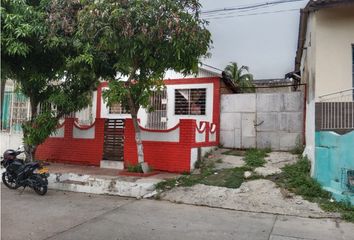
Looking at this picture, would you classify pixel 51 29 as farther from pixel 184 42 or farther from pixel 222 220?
pixel 222 220

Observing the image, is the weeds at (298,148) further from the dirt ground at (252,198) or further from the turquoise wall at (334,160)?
the turquoise wall at (334,160)

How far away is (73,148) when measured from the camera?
40.3ft

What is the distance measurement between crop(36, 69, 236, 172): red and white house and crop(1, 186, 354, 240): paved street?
2.61m

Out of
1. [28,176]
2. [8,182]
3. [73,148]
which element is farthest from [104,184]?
[73,148]

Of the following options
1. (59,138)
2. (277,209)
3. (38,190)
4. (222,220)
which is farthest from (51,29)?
(277,209)

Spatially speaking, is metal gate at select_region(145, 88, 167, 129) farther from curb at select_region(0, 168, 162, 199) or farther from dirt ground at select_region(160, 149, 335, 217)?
dirt ground at select_region(160, 149, 335, 217)

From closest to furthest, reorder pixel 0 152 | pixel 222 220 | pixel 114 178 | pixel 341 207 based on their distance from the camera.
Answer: pixel 222 220 → pixel 341 207 → pixel 114 178 → pixel 0 152

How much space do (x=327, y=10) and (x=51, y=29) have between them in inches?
257

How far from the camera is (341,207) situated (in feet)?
23.6

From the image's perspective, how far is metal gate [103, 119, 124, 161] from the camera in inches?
450

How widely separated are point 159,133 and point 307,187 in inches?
172

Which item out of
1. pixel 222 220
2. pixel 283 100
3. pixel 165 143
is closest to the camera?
pixel 222 220

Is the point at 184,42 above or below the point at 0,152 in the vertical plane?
above

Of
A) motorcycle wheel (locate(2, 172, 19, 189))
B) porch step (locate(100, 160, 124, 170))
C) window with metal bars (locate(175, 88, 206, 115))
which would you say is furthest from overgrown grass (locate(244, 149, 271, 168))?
motorcycle wheel (locate(2, 172, 19, 189))
